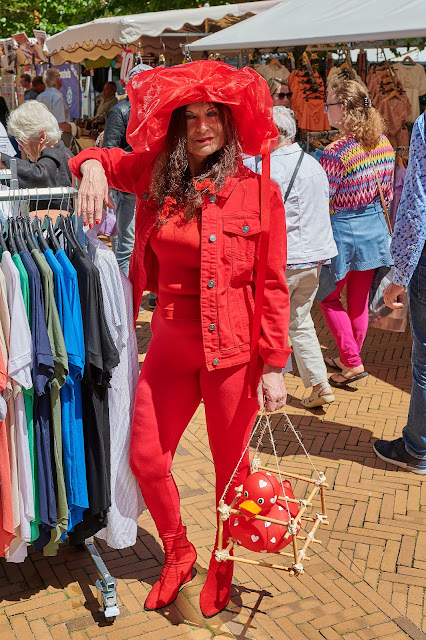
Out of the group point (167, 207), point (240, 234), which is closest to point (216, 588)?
point (240, 234)

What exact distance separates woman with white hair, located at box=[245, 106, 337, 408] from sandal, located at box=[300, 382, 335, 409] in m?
0.33

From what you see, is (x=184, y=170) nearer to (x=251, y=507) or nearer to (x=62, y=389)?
(x=62, y=389)

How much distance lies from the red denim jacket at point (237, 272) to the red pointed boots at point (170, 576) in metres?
0.88

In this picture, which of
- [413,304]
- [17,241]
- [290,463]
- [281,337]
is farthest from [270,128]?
[290,463]

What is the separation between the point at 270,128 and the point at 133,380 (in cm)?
121

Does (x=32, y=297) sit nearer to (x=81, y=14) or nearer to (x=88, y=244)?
(x=88, y=244)

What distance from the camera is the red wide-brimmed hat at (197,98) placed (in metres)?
2.69

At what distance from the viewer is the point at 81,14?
20250 millimetres

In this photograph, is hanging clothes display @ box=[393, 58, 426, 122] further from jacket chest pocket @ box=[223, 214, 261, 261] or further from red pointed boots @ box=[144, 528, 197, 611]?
red pointed boots @ box=[144, 528, 197, 611]

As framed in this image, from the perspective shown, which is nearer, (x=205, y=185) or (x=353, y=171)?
(x=205, y=185)

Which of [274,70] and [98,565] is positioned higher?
[274,70]

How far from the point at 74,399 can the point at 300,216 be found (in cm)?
236

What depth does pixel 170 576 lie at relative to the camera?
10.5 feet

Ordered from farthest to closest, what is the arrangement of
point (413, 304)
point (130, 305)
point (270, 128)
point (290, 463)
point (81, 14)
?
point (81, 14), point (290, 463), point (413, 304), point (130, 305), point (270, 128)
